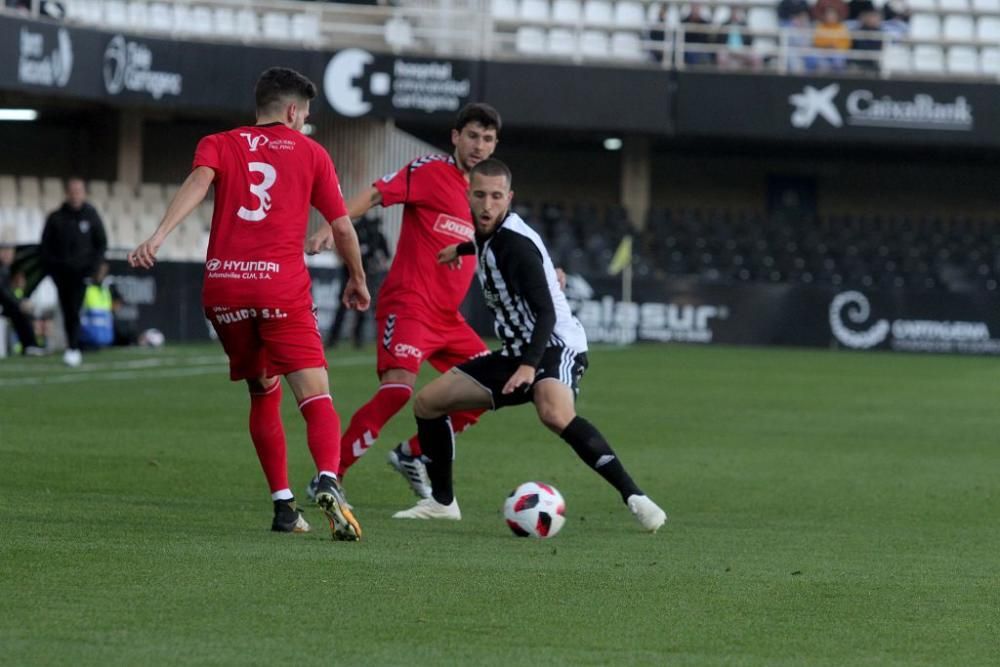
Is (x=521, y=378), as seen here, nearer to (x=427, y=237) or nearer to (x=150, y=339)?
(x=427, y=237)

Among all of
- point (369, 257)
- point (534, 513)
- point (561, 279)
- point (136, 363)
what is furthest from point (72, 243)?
point (534, 513)

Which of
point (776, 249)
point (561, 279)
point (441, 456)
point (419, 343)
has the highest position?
point (561, 279)

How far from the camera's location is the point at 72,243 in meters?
20.1

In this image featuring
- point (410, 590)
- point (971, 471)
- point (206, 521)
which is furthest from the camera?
point (971, 471)

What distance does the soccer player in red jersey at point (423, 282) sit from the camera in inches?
361

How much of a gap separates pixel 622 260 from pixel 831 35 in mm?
7418

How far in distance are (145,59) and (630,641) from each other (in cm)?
2498

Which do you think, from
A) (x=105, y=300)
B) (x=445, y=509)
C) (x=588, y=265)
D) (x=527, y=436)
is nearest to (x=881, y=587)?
(x=445, y=509)

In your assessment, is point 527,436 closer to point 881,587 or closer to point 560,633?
point 881,587

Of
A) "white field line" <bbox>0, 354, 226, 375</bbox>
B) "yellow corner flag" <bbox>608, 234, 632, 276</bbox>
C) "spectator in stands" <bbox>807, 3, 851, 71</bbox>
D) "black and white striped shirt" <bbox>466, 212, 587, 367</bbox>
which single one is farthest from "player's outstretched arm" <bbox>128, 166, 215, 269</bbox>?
"spectator in stands" <bbox>807, 3, 851, 71</bbox>

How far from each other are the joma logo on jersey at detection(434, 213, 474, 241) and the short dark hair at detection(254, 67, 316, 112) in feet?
6.58

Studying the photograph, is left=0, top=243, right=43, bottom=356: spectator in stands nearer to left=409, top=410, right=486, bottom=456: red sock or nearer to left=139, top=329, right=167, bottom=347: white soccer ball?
left=139, top=329, right=167, bottom=347: white soccer ball

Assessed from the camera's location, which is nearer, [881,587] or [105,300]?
[881,587]

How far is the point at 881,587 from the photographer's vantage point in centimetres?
647
